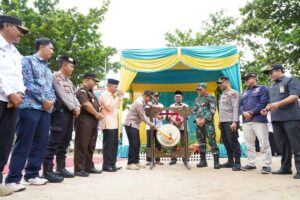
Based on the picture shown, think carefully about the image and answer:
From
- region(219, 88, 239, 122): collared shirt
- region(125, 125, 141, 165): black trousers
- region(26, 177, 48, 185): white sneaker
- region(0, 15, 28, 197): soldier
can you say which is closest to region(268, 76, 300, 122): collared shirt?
region(219, 88, 239, 122): collared shirt

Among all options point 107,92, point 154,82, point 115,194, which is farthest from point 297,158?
point 154,82

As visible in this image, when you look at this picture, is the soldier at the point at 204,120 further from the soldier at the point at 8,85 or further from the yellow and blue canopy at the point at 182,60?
the soldier at the point at 8,85

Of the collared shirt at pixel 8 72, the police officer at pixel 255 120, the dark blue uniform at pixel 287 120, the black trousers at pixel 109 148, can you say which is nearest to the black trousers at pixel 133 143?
the black trousers at pixel 109 148

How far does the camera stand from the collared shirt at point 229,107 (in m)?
5.54

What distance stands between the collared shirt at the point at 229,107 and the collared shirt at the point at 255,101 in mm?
145

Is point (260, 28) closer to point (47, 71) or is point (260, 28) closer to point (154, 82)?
point (154, 82)

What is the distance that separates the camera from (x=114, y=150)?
18.0 ft

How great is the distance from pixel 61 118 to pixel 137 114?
Result: 6.05ft

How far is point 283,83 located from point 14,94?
364cm

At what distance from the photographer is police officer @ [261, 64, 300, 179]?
440 centimetres

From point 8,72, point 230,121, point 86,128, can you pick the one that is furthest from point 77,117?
point 230,121

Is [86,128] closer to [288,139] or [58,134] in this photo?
[58,134]

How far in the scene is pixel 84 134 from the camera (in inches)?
189

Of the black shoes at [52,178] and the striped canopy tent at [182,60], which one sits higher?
the striped canopy tent at [182,60]
